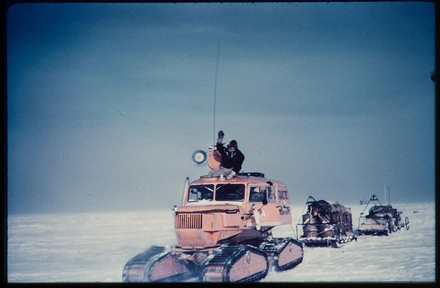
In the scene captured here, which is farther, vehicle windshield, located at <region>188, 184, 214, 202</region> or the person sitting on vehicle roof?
the person sitting on vehicle roof

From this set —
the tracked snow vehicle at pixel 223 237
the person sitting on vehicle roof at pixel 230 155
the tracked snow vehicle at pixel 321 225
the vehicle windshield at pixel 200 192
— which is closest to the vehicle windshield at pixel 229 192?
the tracked snow vehicle at pixel 223 237

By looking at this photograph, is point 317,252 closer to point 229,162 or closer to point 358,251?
point 358,251

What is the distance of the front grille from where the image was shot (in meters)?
10.5

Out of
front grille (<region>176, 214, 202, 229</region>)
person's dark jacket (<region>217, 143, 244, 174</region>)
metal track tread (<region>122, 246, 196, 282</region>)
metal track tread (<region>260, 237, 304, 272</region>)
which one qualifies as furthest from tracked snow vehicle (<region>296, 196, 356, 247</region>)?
front grille (<region>176, 214, 202, 229</region>)

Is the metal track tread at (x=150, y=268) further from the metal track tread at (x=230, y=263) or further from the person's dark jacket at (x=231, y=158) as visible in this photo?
the person's dark jacket at (x=231, y=158)

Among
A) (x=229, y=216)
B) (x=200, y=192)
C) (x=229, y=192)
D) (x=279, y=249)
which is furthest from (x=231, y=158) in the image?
(x=279, y=249)

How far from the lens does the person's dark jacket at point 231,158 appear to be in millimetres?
11680

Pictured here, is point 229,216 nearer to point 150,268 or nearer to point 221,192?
point 221,192

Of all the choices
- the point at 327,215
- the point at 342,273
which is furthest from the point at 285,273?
the point at 327,215

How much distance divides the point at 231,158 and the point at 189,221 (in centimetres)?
189

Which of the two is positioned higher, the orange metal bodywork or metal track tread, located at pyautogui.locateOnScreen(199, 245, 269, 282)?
the orange metal bodywork

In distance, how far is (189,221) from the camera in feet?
34.6

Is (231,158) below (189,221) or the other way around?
the other way around

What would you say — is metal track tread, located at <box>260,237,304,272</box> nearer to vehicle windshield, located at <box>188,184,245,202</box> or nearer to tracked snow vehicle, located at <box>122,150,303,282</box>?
tracked snow vehicle, located at <box>122,150,303,282</box>
